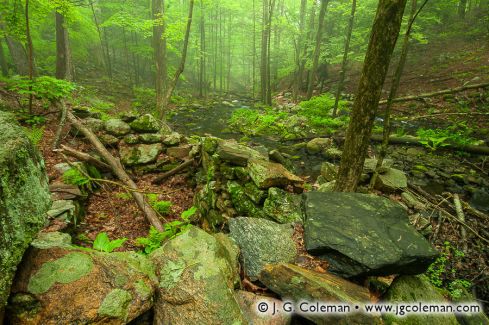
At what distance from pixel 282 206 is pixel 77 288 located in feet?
11.9

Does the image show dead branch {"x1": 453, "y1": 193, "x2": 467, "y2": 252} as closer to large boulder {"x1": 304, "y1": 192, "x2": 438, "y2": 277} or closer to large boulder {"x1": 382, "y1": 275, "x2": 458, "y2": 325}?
large boulder {"x1": 304, "y1": 192, "x2": 438, "y2": 277}

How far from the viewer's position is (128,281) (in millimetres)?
2189

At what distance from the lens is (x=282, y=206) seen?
4973mm

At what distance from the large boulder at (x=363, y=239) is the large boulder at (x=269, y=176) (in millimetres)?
1810

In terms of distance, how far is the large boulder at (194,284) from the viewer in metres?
2.16

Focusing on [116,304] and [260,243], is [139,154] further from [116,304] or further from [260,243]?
[116,304]

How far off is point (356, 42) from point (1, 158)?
1787 centimetres

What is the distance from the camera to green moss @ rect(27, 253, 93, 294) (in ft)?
6.47

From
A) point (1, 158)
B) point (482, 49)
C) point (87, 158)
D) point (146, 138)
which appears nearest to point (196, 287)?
point (1, 158)

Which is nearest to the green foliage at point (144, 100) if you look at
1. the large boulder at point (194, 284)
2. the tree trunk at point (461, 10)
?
the large boulder at point (194, 284)

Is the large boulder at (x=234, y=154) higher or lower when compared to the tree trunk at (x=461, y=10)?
lower

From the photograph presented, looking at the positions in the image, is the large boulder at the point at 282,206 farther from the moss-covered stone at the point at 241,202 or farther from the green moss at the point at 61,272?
the green moss at the point at 61,272

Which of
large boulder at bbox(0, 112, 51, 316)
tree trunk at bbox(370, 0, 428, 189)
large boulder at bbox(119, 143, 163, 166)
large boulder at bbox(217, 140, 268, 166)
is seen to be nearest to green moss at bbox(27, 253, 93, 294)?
large boulder at bbox(0, 112, 51, 316)

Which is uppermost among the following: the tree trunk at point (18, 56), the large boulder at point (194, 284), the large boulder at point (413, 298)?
the tree trunk at point (18, 56)
